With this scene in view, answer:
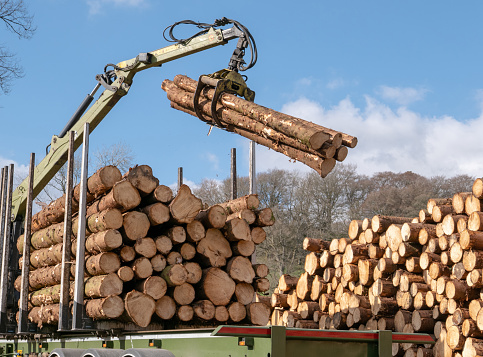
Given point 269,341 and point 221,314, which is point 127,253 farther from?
point 269,341

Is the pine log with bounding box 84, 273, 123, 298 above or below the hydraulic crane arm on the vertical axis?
below

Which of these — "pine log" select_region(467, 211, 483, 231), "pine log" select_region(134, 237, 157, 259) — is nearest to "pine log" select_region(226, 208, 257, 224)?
"pine log" select_region(134, 237, 157, 259)

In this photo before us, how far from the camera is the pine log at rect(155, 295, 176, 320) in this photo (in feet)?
27.0

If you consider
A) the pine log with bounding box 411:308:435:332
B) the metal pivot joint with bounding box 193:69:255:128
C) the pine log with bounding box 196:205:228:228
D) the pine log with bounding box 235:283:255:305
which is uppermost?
the metal pivot joint with bounding box 193:69:255:128

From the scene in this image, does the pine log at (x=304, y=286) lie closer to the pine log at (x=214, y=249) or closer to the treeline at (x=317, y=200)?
the pine log at (x=214, y=249)

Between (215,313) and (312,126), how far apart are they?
299 centimetres

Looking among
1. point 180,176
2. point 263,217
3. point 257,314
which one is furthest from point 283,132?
point 180,176

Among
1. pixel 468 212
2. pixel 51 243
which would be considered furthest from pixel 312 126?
pixel 51 243

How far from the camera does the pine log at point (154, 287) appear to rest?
8.18 metres

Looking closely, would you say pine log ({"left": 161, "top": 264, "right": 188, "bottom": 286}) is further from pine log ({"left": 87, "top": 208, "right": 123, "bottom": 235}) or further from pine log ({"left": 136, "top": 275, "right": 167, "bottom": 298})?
pine log ({"left": 87, "top": 208, "right": 123, "bottom": 235})

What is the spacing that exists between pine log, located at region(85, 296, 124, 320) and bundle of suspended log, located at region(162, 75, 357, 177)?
2.69 metres

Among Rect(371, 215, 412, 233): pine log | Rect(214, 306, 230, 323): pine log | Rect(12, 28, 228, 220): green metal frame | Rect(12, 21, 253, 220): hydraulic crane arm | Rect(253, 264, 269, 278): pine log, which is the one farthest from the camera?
Rect(371, 215, 412, 233): pine log

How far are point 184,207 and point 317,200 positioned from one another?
26.5 meters

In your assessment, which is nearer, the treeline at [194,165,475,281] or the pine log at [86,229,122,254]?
the pine log at [86,229,122,254]
